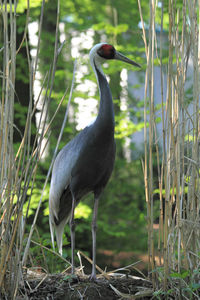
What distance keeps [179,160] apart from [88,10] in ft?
14.2

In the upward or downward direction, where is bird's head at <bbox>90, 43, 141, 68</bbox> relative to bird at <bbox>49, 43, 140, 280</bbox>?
upward

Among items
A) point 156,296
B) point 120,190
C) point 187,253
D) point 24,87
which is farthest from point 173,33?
point 120,190

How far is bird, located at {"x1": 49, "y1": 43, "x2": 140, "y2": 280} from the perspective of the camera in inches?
104

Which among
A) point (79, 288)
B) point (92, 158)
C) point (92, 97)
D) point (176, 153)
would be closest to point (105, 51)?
point (92, 158)

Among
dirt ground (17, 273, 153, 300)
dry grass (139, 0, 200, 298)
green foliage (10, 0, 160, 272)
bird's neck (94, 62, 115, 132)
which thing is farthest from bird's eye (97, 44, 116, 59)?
green foliage (10, 0, 160, 272)

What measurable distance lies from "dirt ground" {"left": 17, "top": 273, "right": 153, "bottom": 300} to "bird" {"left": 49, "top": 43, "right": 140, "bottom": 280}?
141 mm

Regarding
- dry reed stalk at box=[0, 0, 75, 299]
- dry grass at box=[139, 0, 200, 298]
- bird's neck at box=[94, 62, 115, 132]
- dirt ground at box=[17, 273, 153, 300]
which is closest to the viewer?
dry reed stalk at box=[0, 0, 75, 299]

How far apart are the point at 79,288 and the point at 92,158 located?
767 mm

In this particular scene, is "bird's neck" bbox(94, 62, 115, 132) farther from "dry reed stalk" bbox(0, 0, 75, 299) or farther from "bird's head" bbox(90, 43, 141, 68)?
"dry reed stalk" bbox(0, 0, 75, 299)

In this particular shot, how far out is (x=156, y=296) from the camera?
2.10 metres

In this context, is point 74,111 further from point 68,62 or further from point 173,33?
point 173,33

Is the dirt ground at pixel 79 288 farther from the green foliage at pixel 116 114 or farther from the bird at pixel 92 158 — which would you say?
the green foliage at pixel 116 114

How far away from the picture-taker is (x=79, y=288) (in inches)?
88.1

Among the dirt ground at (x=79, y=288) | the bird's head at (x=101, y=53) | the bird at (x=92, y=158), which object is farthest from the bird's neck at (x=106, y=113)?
the dirt ground at (x=79, y=288)
